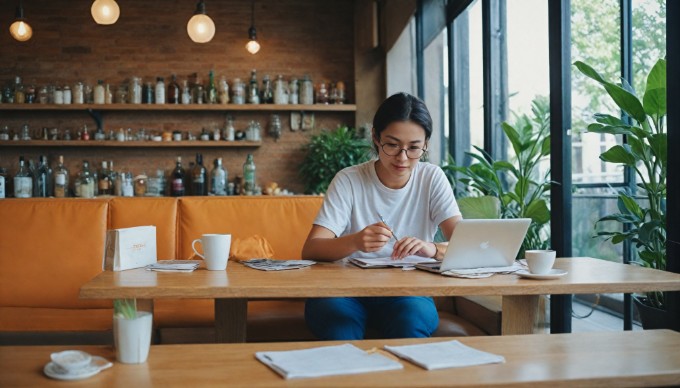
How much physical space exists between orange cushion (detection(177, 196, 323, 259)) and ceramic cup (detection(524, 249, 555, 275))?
4.73 feet

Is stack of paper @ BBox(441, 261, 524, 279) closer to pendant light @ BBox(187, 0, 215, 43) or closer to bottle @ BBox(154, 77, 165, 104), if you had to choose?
pendant light @ BBox(187, 0, 215, 43)

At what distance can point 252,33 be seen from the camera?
6270 mm

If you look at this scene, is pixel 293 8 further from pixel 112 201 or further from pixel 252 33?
pixel 112 201

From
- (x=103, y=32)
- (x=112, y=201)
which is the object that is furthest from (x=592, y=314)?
(x=103, y=32)

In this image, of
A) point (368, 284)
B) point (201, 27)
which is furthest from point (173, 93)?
point (368, 284)

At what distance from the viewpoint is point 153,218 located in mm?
3045

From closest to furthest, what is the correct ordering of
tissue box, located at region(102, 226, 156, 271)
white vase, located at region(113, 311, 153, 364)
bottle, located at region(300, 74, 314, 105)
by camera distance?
white vase, located at region(113, 311, 153, 364) < tissue box, located at region(102, 226, 156, 271) < bottle, located at region(300, 74, 314, 105)

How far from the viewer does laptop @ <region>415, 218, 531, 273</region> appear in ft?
6.04

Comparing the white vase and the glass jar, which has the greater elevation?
the glass jar

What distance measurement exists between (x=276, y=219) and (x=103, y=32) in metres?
4.47

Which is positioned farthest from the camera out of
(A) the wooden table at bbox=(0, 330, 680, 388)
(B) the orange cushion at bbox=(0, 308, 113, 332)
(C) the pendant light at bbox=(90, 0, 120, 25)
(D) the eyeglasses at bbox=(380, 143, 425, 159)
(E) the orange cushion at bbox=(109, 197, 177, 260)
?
(C) the pendant light at bbox=(90, 0, 120, 25)

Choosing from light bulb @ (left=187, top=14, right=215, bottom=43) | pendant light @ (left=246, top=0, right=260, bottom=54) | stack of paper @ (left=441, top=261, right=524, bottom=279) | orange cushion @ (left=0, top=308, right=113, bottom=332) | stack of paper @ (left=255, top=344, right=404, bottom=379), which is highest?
pendant light @ (left=246, top=0, right=260, bottom=54)

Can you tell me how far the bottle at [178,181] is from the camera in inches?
253

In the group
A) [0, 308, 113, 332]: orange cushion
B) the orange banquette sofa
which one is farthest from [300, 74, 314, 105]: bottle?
[0, 308, 113, 332]: orange cushion
